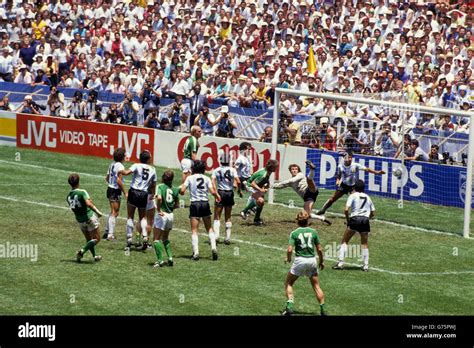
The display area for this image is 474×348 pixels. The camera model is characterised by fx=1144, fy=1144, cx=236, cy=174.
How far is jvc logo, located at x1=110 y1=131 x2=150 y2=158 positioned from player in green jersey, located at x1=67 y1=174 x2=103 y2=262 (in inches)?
599

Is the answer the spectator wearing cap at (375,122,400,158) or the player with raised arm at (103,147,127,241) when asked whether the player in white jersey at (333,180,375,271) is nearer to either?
the player with raised arm at (103,147,127,241)

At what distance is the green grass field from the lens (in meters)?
21.5

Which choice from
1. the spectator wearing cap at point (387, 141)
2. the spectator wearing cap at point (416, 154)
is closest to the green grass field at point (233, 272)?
the spectator wearing cap at point (416, 154)

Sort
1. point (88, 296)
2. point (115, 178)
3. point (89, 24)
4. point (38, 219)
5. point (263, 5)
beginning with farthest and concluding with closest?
point (89, 24)
point (263, 5)
point (38, 219)
point (115, 178)
point (88, 296)

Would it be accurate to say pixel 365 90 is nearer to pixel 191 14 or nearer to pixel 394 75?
pixel 394 75

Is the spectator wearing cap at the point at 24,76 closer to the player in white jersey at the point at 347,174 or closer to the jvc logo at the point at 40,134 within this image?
the jvc logo at the point at 40,134

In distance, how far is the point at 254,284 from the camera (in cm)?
2328

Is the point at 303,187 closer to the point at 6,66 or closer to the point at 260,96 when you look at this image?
the point at 260,96

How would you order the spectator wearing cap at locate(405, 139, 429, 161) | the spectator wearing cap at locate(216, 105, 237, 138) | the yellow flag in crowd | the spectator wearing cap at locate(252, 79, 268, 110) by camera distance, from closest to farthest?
the spectator wearing cap at locate(405, 139, 429, 161) < the spectator wearing cap at locate(216, 105, 237, 138) < the spectator wearing cap at locate(252, 79, 268, 110) < the yellow flag in crowd

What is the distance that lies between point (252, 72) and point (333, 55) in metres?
2.97

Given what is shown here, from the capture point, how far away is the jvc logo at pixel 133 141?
39500mm

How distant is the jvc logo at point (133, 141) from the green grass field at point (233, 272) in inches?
262

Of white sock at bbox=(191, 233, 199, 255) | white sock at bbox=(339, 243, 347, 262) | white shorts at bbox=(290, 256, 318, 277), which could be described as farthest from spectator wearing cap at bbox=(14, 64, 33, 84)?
white shorts at bbox=(290, 256, 318, 277)

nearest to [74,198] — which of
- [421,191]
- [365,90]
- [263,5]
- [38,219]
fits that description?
[38,219]
